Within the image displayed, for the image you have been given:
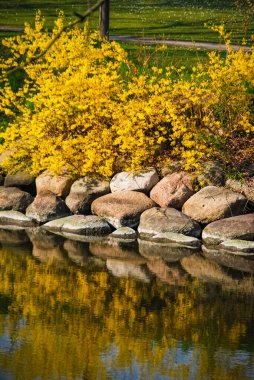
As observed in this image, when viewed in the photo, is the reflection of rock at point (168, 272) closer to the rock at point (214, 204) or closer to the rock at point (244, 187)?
the rock at point (214, 204)

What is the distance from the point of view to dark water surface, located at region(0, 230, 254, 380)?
9.09m

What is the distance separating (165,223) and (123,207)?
2.86ft

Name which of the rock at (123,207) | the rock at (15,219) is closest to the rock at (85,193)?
the rock at (123,207)

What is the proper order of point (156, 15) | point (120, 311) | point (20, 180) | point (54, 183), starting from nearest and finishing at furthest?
point (120, 311) → point (54, 183) → point (20, 180) → point (156, 15)

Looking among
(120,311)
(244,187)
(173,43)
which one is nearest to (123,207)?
(244,187)

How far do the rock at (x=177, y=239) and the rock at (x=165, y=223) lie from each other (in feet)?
0.33

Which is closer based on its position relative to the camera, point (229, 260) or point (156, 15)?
point (229, 260)

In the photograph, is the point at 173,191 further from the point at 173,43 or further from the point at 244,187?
the point at 173,43

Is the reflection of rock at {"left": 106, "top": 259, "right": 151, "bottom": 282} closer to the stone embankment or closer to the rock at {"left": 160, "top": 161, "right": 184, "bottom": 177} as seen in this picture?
the stone embankment

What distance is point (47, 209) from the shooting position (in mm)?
15430

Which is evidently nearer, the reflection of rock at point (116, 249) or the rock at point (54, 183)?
the reflection of rock at point (116, 249)

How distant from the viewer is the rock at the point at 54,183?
16016mm

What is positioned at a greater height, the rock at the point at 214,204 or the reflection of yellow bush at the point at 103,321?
the rock at the point at 214,204

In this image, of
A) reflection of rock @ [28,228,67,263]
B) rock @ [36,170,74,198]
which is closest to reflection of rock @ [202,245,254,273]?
reflection of rock @ [28,228,67,263]
